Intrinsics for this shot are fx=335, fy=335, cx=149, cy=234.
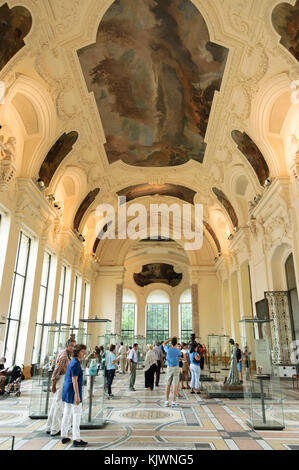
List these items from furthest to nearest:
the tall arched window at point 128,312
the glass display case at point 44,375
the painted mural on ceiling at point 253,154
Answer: the tall arched window at point 128,312 → the painted mural on ceiling at point 253,154 → the glass display case at point 44,375

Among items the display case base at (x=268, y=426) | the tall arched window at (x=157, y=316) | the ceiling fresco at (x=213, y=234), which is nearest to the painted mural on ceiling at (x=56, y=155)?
the display case base at (x=268, y=426)

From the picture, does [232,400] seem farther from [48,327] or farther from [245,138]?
[245,138]

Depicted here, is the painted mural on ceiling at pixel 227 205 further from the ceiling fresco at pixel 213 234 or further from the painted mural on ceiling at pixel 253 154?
the ceiling fresco at pixel 213 234

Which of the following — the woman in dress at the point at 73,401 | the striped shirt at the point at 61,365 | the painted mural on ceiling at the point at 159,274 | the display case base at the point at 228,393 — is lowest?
the display case base at the point at 228,393

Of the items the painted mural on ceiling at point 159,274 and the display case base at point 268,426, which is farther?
the painted mural on ceiling at point 159,274

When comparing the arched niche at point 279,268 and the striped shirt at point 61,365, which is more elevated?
the arched niche at point 279,268

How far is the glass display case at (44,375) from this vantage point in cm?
706

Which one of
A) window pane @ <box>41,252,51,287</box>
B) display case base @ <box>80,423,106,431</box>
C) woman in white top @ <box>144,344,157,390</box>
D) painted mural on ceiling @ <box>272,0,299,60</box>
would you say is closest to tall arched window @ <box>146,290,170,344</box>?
window pane @ <box>41,252,51,287</box>

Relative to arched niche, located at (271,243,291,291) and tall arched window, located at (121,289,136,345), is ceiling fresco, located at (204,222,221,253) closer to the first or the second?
arched niche, located at (271,243,291,291)

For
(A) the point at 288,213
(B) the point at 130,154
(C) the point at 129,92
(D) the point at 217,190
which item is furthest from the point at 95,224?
(A) the point at 288,213

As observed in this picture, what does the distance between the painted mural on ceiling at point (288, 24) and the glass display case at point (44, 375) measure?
32.5 ft

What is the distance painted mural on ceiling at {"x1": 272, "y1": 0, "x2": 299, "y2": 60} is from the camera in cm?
876

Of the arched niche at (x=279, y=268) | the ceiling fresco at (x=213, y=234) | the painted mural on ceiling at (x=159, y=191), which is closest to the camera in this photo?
the arched niche at (x=279, y=268)

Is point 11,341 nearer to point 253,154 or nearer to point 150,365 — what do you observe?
point 150,365
